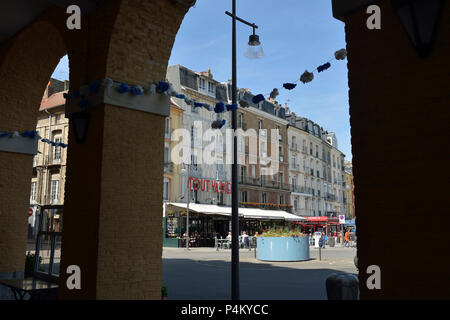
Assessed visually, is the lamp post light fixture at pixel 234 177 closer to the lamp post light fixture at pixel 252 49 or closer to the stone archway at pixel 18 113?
the lamp post light fixture at pixel 252 49

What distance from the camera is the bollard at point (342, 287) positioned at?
178 inches

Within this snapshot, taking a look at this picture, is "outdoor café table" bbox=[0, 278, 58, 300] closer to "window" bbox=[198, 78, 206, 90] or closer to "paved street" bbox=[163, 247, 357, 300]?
"paved street" bbox=[163, 247, 357, 300]

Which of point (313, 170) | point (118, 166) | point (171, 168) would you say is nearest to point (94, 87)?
point (118, 166)

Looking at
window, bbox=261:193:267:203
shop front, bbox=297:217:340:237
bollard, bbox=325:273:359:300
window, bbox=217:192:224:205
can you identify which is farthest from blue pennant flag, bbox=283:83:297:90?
window, bbox=261:193:267:203

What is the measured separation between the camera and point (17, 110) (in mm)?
8469

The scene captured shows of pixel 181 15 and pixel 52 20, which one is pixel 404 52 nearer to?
pixel 181 15

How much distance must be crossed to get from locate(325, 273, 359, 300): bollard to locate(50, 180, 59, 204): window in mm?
28539

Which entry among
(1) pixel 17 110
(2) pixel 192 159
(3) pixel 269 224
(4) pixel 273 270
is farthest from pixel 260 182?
(1) pixel 17 110

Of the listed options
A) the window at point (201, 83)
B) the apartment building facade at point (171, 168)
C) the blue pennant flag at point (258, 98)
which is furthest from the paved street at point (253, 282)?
the window at point (201, 83)

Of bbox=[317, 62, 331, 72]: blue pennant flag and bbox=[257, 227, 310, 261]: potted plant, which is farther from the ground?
bbox=[317, 62, 331, 72]: blue pennant flag

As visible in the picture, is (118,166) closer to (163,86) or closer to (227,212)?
(163,86)

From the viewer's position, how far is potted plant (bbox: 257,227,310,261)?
16062mm

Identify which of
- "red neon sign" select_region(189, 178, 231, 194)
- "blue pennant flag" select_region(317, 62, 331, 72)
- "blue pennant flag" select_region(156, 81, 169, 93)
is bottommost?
"blue pennant flag" select_region(156, 81, 169, 93)

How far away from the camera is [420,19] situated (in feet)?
9.54
